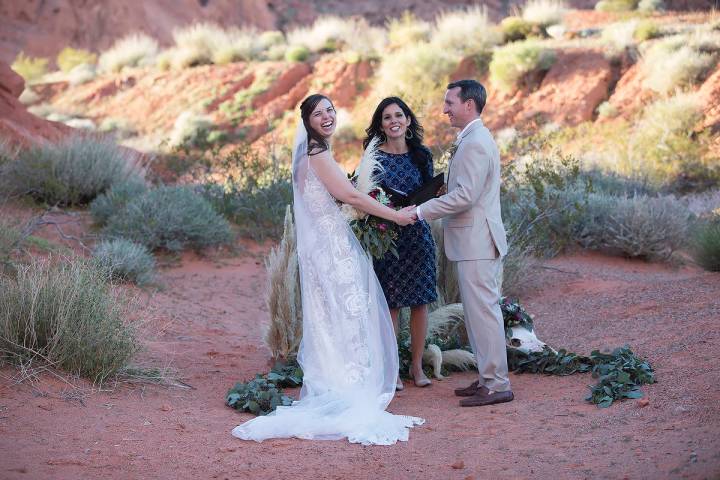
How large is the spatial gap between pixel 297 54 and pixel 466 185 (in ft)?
74.8

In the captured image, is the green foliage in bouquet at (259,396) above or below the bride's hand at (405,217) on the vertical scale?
below

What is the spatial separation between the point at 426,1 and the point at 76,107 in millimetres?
19739

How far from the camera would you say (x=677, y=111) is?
18.5 m

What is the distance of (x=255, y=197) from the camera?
1286 centimetres

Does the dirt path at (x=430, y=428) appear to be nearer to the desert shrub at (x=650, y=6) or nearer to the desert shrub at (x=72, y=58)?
the desert shrub at (x=650, y=6)

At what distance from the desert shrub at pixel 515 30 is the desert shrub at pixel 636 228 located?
1490 cm

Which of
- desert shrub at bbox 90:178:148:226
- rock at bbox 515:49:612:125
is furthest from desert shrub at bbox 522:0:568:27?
desert shrub at bbox 90:178:148:226

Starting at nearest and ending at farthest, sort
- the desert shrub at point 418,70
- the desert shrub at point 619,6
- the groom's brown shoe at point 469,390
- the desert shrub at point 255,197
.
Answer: the groom's brown shoe at point 469,390
the desert shrub at point 255,197
the desert shrub at point 418,70
the desert shrub at point 619,6

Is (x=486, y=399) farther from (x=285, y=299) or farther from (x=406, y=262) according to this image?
(x=285, y=299)

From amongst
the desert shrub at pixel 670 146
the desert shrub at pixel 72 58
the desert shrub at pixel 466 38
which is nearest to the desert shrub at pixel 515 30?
the desert shrub at pixel 466 38

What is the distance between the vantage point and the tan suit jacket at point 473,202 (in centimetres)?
Result: 512

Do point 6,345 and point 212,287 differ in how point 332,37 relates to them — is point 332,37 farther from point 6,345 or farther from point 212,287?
point 6,345

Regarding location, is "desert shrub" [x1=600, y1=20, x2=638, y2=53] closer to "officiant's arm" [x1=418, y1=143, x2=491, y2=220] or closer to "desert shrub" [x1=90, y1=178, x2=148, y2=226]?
"desert shrub" [x1=90, y1=178, x2=148, y2=226]

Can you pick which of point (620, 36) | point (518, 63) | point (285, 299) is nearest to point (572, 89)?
point (518, 63)
